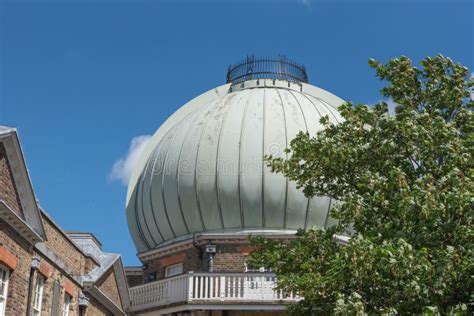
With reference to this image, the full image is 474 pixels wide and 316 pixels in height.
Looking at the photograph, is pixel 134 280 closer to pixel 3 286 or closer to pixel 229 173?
pixel 229 173

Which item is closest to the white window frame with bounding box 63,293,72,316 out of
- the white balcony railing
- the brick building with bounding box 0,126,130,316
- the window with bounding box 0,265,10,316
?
the brick building with bounding box 0,126,130,316

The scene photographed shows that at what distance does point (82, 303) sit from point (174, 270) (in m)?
6.78

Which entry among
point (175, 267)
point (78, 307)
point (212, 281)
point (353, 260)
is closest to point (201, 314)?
point (212, 281)

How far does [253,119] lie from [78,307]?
9727 millimetres

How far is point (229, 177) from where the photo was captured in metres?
25.5

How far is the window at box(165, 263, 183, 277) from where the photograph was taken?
86.4ft

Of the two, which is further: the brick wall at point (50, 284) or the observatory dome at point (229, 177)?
the observatory dome at point (229, 177)

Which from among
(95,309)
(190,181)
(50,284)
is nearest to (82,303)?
(95,309)

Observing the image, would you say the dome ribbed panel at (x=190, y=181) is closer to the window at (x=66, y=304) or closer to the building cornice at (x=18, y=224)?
the window at (x=66, y=304)

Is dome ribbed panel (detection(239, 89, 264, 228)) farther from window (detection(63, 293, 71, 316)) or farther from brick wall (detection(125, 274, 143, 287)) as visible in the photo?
window (detection(63, 293, 71, 316))

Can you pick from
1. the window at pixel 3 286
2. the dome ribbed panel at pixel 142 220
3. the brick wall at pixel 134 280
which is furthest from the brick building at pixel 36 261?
the brick wall at pixel 134 280

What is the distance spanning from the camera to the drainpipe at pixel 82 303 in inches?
795

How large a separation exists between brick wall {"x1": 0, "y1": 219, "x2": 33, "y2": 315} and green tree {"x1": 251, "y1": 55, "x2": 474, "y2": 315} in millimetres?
4966

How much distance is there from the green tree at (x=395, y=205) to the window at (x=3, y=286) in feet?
16.6
